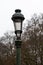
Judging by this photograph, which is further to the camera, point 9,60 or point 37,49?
point 9,60

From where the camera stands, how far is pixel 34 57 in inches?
1495

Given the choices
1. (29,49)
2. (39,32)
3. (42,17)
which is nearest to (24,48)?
(29,49)

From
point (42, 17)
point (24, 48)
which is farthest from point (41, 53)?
point (42, 17)

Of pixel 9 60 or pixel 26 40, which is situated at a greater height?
pixel 26 40

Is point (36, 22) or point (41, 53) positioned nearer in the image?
point (41, 53)

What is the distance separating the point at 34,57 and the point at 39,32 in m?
4.44

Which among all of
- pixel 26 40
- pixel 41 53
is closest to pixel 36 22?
pixel 26 40

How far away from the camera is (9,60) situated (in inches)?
1662

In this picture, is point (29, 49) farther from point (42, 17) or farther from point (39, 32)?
point (42, 17)

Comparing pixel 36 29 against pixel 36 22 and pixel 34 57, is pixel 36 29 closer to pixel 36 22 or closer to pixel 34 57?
pixel 36 22

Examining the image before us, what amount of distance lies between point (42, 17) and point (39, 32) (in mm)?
3122

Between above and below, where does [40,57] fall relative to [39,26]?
below

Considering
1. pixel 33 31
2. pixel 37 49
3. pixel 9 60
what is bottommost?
pixel 9 60

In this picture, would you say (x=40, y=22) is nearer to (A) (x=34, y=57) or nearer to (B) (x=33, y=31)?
(B) (x=33, y=31)
